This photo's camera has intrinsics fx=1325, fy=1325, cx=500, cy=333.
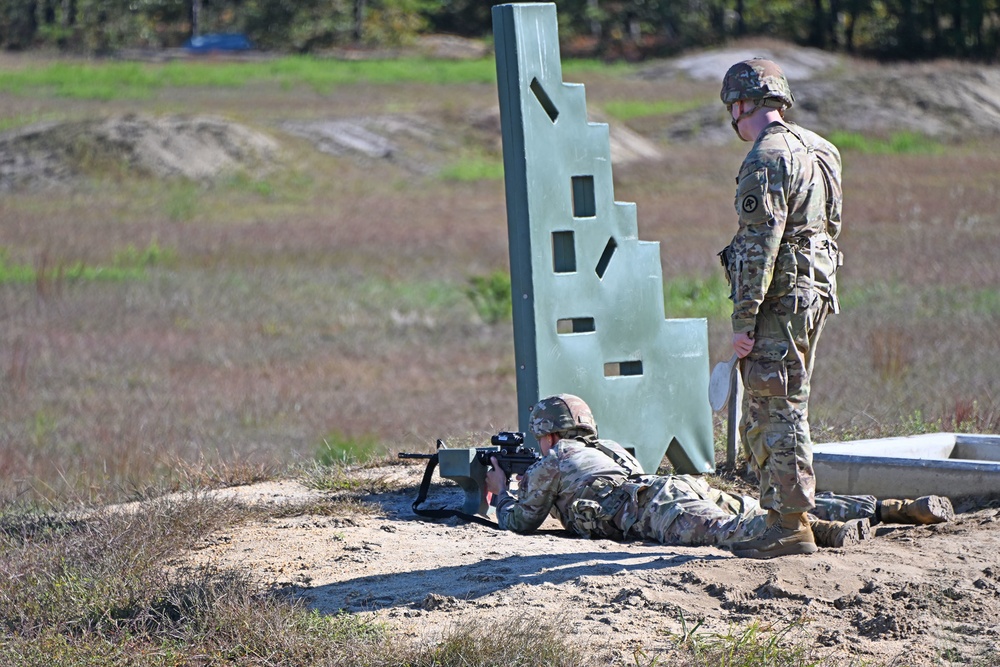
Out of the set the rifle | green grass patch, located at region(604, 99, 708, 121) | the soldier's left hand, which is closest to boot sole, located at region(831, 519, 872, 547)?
the rifle

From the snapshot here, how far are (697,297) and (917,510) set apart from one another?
10.9m

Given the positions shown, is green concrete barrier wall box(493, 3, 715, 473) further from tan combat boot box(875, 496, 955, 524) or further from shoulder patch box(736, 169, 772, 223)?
shoulder patch box(736, 169, 772, 223)

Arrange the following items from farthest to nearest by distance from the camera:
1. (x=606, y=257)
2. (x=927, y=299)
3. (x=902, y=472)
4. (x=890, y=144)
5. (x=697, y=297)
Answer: (x=890, y=144) → (x=697, y=297) → (x=927, y=299) → (x=606, y=257) → (x=902, y=472)

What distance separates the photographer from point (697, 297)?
16906 millimetres

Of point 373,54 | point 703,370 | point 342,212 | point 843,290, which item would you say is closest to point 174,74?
point 373,54

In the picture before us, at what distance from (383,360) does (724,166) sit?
59.9 ft

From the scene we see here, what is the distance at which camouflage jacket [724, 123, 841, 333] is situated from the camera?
5.10 meters

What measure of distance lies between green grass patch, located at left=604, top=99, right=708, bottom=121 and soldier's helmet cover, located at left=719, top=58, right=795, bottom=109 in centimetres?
3427

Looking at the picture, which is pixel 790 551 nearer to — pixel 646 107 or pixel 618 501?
pixel 618 501

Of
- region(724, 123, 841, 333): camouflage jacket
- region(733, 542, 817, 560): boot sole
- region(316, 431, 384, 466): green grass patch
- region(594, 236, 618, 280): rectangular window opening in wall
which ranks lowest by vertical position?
region(316, 431, 384, 466): green grass patch

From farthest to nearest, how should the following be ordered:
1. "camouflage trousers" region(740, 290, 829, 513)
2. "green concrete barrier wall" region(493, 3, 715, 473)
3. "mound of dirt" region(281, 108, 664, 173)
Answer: "mound of dirt" region(281, 108, 664, 173) < "green concrete barrier wall" region(493, 3, 715, 473) < "camouflage trousers" region(740, 290, 829, 513)

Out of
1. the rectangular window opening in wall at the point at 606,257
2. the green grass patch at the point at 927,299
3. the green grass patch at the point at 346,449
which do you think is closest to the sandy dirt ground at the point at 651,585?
the rectangular window opening in wall at the point at 606,257

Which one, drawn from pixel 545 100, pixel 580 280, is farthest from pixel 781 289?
pixel 545 100

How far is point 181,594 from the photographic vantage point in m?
5.17
